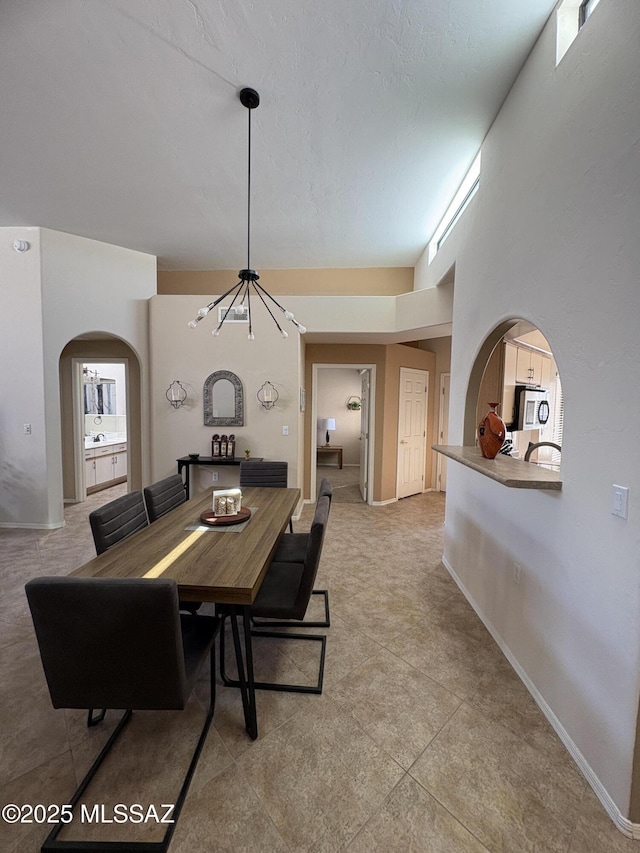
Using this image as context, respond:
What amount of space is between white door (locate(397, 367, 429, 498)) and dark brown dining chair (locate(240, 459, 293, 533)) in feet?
8.81

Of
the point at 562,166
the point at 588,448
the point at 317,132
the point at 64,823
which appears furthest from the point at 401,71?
the point at 64,823

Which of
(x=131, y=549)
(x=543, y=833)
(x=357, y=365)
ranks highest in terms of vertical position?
(x=357, y=365)

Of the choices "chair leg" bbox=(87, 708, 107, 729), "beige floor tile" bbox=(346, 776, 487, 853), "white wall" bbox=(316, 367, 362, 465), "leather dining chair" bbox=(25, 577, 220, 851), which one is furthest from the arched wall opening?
"white wall" bbox=(316, 367, 362, 465)

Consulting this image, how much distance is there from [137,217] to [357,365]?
3253mm

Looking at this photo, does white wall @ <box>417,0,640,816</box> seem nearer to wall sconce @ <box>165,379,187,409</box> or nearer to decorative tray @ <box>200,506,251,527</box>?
decorative tray @ <box>200,506,251,527</box>

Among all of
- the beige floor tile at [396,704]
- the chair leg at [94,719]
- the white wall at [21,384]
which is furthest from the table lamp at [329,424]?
the chair leg at [94,719]

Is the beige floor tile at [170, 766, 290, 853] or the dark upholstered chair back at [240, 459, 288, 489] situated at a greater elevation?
the dark upholstered chair back at [240, 459, 288, 489]

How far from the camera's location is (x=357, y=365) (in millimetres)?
5496

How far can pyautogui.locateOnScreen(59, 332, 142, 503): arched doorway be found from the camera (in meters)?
5.21

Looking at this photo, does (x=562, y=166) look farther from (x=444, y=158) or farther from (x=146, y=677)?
(x=146, y=677)

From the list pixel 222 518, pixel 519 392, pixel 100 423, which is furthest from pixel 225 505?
pixel 100 423

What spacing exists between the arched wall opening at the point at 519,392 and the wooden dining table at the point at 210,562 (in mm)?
1821

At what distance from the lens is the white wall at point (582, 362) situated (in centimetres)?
132

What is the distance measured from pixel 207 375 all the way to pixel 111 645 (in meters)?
3.64
